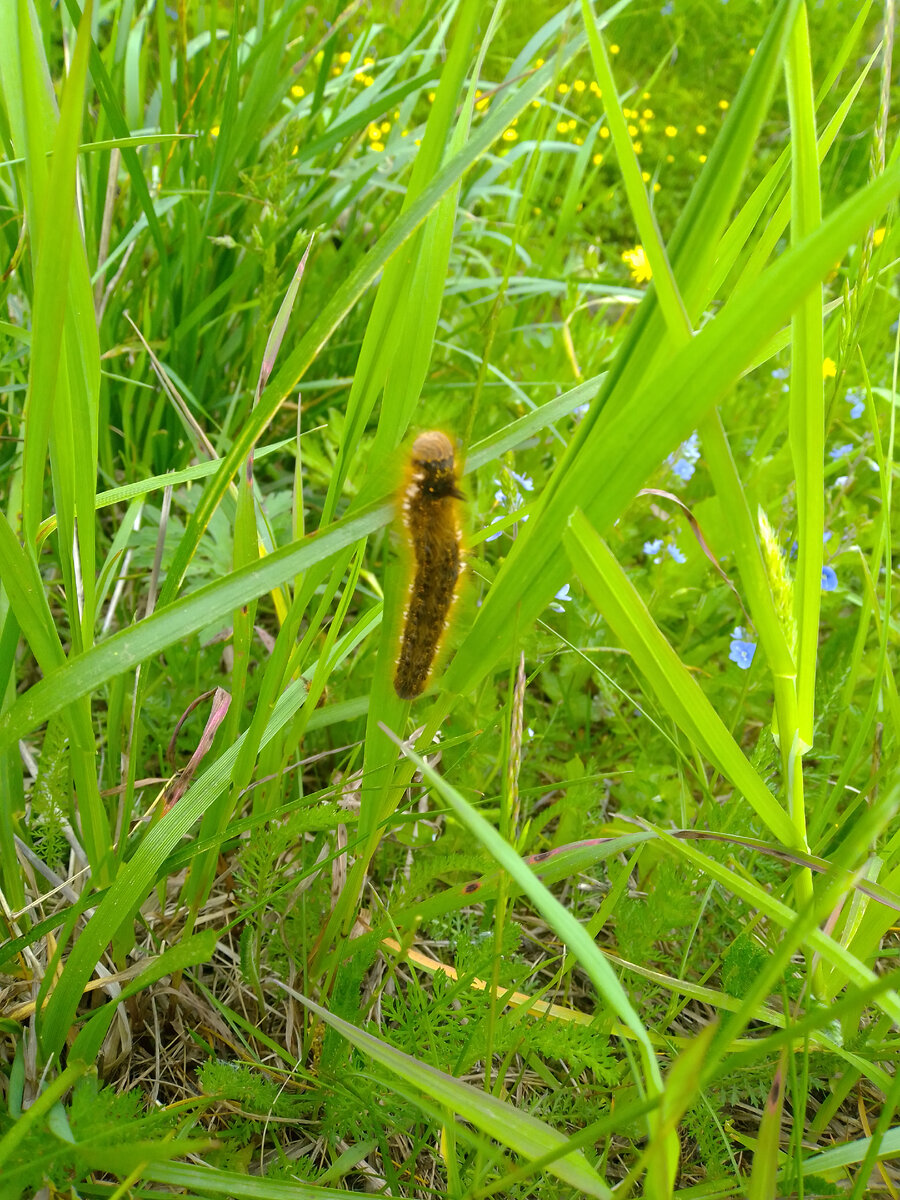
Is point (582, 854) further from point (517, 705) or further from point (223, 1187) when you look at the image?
point (223, 1187)

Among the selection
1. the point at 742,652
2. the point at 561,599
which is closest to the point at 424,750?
the point at 561,599

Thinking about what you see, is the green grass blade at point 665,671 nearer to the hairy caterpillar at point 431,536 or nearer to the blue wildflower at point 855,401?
the hairy caterpillar at point 431,536

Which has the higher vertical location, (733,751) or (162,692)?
(733,751)

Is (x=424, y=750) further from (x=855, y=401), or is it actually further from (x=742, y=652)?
(x=855, y=401)

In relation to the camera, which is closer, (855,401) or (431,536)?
(431,536)

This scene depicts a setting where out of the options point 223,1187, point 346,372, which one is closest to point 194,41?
point 346,372
